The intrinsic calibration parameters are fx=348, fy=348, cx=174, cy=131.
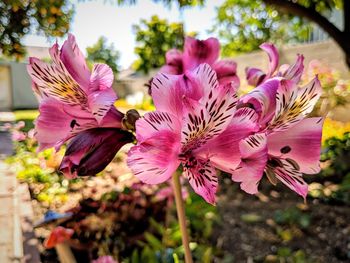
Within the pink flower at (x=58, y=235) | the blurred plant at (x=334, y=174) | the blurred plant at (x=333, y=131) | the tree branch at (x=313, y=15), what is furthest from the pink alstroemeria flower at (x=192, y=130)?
the blurred plant at (x=333, y=131)

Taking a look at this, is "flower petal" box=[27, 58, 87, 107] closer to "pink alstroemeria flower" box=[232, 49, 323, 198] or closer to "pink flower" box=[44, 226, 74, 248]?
"pink alstroemeria flower" box=[232, 49, 323, 198]

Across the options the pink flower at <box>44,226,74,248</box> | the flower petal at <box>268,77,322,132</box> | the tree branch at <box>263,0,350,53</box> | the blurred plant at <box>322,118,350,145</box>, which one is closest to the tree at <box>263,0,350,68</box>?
the tree branch at <box>263,0,350,53</box>

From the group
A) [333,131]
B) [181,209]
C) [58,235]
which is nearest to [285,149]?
[181,209]

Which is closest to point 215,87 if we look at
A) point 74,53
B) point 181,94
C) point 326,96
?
point 181,94

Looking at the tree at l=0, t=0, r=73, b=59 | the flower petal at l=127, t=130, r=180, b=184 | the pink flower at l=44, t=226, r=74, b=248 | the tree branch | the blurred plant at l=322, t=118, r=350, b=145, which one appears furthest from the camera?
the blurred plant at l=322, t=118, r=350, b=145

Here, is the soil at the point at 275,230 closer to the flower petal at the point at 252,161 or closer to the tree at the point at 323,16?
the tree at the point at 323,16

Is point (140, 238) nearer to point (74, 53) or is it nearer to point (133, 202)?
point (133, 202)

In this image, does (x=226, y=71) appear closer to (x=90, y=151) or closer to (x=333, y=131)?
(x=90, y=151)
